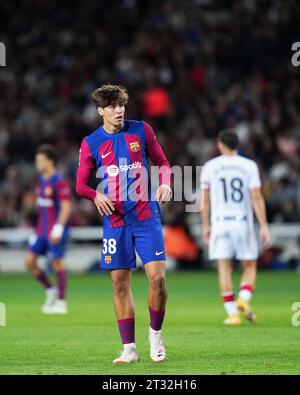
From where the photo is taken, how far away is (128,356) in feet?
33.6

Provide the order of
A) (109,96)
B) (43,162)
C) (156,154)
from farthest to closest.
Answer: (43,162) → (156,154) → (109,96)

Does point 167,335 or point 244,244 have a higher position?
point 244,244

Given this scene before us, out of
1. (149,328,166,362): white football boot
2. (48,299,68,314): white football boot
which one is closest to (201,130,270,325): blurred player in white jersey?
(48,299,68,314): white football boot

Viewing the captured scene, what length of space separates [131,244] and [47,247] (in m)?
7.29

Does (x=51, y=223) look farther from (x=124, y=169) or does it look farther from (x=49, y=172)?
(x=124, y=169)

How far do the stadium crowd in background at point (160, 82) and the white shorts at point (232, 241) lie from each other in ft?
34.0

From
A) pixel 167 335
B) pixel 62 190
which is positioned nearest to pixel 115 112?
→ pixel 167 335

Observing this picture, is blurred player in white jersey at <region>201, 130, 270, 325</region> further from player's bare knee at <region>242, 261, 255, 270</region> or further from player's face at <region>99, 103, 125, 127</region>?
player's face at <region>99, 103, 125, 127</region>

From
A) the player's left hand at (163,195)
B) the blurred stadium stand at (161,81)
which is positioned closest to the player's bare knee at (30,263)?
the player's left hand at (163,195)

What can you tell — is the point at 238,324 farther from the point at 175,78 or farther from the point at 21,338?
the point at 175,78

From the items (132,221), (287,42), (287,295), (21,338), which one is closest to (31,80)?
(287,42)

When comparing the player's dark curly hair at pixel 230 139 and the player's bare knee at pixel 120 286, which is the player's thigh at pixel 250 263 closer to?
the player's dark curly hair at pixel 230 139

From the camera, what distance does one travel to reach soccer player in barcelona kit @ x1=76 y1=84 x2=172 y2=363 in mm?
10312

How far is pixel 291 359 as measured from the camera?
33.5ft
